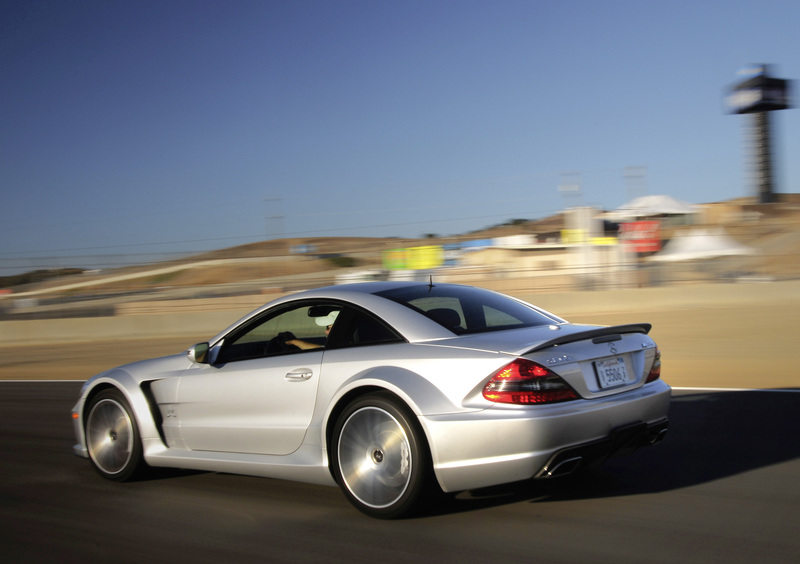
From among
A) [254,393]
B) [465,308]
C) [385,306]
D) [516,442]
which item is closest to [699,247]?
[465,308]

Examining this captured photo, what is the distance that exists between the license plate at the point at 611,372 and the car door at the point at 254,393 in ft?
5.42

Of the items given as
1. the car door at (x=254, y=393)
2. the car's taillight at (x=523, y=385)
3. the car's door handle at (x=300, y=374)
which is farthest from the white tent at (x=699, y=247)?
the car's taillight at (x=523, y=385)

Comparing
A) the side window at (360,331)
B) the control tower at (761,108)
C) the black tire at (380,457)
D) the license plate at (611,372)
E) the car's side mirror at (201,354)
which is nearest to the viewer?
the black tire at (380,457)

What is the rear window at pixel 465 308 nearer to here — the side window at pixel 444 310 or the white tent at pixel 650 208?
the side window at pixel 444 310

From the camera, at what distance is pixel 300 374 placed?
488 cm

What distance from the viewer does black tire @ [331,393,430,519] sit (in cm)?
429

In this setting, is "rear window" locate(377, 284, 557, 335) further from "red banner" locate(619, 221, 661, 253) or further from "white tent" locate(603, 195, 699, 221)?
"red banner" locate(619, 221, 661, 253)

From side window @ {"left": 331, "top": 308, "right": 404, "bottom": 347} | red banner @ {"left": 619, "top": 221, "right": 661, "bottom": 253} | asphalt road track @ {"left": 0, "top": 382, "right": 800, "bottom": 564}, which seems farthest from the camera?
red banner @ {"left": 619, "top": 221, "right": 661, "bottom": 253}

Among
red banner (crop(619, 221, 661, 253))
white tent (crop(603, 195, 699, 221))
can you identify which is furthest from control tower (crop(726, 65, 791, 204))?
red banner (crop(619, 221, 661, 253))

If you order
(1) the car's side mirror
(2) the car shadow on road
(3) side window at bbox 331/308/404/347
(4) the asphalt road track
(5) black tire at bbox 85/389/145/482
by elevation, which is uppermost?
(3) side window at bbox 331/308/404/347

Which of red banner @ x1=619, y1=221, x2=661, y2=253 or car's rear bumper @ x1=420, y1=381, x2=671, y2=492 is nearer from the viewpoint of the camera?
car's rear bumper @ x1=420, y1=381, x2=671, y2=492

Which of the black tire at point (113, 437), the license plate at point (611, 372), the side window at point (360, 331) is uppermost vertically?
the side window at point (360, 331)

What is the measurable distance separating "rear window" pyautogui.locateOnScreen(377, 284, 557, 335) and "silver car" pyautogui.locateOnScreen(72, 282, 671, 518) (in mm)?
14

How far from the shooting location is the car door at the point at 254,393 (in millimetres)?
4867
